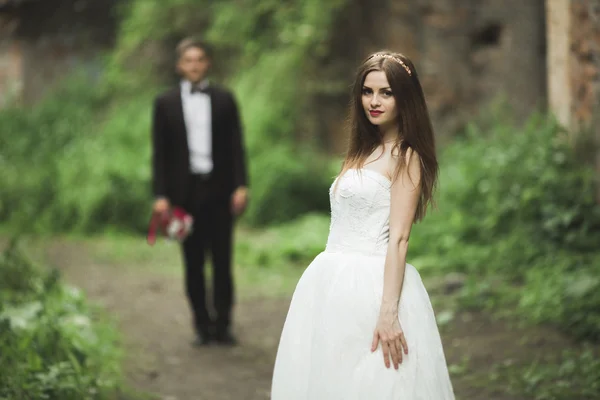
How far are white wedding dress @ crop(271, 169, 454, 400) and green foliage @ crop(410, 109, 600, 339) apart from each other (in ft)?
9.79

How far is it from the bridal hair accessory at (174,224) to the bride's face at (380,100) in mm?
3556

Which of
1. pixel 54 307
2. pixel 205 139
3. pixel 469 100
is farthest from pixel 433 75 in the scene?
pixel 54 307

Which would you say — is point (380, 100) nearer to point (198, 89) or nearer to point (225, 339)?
point (198, 89)

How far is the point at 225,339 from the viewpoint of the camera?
6.99 metres

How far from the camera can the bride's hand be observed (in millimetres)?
3285

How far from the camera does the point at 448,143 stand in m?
11.5

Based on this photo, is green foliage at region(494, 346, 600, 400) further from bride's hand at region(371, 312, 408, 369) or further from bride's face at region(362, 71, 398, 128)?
bride's face at region(362, 71, 398, 128)

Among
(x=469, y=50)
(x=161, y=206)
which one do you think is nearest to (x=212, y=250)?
(x=161, y=206)

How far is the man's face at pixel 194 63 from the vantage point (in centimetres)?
677

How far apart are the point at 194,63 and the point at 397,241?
12.5 feet

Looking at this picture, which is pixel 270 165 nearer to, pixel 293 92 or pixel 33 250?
pixel 293 92

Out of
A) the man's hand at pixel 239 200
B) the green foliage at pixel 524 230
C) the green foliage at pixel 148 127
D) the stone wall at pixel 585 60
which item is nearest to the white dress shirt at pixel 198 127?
the man's hand at pixel 239 200

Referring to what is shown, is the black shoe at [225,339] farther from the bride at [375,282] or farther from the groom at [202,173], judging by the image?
the bride at [375,282]

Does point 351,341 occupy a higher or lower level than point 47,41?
lower
